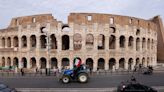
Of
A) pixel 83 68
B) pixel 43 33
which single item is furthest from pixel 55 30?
pixel 83 68

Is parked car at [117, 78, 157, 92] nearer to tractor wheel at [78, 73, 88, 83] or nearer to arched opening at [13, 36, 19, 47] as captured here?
tractor wheel at [78, 73, 88, 83]

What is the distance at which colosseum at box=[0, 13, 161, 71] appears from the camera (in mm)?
52469

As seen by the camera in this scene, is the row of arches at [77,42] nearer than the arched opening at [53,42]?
Yes

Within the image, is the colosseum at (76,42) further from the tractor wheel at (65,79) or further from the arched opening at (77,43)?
the tractor wheel at (65,79)

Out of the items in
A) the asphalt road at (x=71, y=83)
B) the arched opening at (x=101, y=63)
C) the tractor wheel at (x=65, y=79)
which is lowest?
the asphalt road at (x=71, y=83)

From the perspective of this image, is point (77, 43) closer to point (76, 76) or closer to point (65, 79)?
point (76, 76)

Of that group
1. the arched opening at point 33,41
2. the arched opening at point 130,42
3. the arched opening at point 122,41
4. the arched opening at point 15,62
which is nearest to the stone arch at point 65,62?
the arched opening at point 33,41

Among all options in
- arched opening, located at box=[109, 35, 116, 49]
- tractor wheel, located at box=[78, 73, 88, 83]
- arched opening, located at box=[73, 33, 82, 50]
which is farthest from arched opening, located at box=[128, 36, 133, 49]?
tractor wheel, located at box=[78, 73, 88, 83]

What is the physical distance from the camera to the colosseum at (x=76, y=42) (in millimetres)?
52469

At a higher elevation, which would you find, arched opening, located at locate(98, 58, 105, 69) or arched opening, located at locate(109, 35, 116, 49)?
arched opening, located at locate(109, 35, 116, 49)

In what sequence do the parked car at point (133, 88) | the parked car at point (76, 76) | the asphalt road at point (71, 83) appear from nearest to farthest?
1. the parked car at point (133, 88)
2. the asphalt road at point (71, 83)
3. the parked car at point (76, 76)

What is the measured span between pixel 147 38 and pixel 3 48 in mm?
31841

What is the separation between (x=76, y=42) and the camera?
2386 inches

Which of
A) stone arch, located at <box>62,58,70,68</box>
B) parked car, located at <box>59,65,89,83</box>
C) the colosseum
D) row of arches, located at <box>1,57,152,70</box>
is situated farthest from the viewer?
row of arches, located at <box>1,57,152,70</box>
